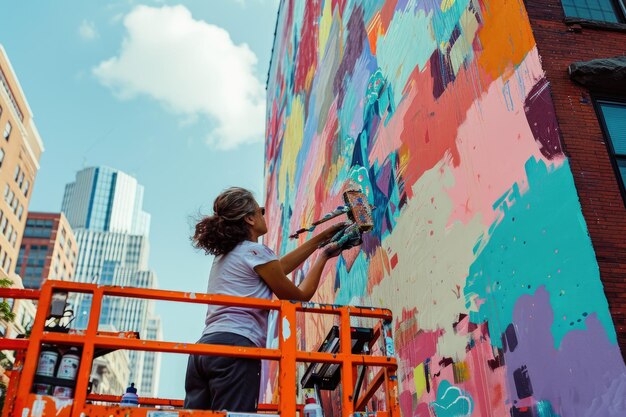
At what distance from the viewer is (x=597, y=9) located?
18.3 ft

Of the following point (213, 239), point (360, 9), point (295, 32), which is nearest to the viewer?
point (213, 239)

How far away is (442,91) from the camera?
5793 mm

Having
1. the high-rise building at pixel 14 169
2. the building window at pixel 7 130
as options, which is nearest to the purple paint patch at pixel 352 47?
the high-rise building at pixel 14 169

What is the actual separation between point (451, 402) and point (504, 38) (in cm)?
308

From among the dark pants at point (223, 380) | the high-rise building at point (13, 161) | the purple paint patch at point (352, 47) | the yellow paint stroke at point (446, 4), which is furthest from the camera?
the high-rise building at point (13, 161)

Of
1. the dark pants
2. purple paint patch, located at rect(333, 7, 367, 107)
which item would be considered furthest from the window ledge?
purple paint patch, located at rect(333, 7, 367, 107)

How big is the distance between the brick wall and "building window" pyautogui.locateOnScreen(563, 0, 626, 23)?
0.29 meters

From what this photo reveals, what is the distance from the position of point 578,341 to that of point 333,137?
717cm

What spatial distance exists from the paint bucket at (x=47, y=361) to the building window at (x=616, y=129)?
394 cm

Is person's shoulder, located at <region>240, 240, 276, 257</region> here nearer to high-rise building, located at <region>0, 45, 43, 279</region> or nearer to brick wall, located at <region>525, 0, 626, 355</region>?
brick wall, located at <region>525, 0, 626, 355</region>

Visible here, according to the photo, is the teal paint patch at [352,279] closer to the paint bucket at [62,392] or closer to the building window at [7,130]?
the paint bucket at [62,392]

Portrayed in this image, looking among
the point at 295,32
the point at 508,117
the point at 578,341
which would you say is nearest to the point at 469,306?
the point at 578,341

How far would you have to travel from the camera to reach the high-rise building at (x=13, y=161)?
54.8 m

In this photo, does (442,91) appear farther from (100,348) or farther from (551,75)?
(100,348)
